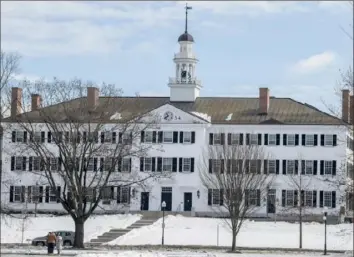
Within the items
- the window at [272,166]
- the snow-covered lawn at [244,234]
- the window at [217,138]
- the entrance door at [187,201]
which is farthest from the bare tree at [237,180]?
the entrance door at [187,201]

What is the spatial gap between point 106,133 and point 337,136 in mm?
28749

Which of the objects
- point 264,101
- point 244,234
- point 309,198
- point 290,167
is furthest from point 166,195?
point 244,234

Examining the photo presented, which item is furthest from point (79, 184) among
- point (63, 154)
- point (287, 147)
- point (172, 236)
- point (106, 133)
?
point (287, 147)

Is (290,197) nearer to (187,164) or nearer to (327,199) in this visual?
(327,199)

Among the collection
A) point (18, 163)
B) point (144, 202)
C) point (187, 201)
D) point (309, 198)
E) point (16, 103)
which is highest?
point (16, 103)

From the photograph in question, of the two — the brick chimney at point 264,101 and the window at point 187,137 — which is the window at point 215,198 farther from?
the brick chimney at point 264,101

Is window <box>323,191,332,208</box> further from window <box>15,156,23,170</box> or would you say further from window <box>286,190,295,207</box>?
window <box>15,156,23,170</box>

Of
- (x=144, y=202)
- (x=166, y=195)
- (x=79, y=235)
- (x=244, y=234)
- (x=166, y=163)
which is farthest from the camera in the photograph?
(x=166, y=163)

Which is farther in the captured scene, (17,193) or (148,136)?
(17,193)

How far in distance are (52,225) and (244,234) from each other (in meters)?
16.3

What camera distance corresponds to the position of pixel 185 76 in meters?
89.7

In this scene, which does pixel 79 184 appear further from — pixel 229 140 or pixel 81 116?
pixel 229 140

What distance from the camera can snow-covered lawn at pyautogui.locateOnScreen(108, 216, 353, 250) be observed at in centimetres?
6119

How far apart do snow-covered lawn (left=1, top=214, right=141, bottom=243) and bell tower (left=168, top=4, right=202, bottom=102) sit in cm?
1625
